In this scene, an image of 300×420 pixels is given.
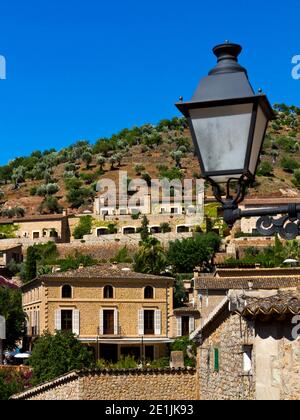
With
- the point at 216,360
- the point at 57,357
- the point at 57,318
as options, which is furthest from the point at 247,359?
the point at 57,318

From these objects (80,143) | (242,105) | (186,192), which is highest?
(80,143)

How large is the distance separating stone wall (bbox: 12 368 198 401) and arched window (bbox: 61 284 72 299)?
20619mm

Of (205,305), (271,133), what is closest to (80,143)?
(271,133)

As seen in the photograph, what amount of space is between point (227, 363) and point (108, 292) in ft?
96.8

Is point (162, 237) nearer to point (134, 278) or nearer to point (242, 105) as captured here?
point (134, 278)

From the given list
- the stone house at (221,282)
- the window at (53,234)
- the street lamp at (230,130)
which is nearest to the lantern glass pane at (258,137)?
the street lamp at (230,130)

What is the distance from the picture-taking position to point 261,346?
47.7ft

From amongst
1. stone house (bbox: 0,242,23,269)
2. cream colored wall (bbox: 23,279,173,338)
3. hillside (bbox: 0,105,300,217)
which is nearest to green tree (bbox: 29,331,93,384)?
cream colored wall (bbox: 23,279,173,338)

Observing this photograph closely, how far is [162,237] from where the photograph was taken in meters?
77.4

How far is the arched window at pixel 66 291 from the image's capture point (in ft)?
158

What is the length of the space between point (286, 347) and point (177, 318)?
1360 inches

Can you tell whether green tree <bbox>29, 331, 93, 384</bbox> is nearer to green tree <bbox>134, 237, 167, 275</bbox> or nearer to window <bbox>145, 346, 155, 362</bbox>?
window <bbox>145, 346, 155, 362</bbox>

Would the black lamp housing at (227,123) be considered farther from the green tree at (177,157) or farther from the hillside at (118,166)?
the green tree at (177,157)

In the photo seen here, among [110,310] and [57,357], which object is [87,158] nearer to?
[110,310]
